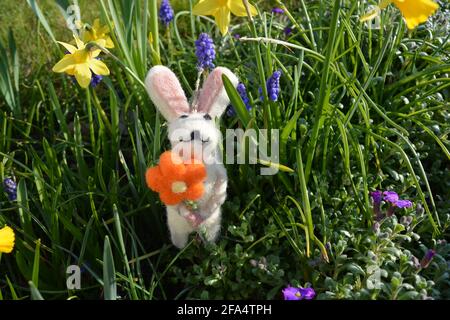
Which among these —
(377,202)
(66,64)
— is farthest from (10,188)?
(377,202)

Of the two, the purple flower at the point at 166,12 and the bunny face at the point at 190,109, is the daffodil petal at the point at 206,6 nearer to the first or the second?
the bunny face at the point at 190,109

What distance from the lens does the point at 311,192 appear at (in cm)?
162

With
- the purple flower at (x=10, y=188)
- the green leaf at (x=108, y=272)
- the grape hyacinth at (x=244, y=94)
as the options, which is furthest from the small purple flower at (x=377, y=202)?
the purple flower at (x=10, y=188)

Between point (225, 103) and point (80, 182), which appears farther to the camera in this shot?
point (80, 182)

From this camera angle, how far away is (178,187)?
135 centimetres

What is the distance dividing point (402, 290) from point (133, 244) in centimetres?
66

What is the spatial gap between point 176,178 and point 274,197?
420mm

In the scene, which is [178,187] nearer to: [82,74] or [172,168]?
[172,168]

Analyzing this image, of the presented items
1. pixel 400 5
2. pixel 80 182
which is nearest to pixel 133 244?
pixel 80 182

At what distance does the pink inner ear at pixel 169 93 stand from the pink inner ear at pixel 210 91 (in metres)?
0.05

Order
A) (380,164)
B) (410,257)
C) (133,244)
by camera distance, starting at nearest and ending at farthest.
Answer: (410,257)
(133,244)
(380,164)

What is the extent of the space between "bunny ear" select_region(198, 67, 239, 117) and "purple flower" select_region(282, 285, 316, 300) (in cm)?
46

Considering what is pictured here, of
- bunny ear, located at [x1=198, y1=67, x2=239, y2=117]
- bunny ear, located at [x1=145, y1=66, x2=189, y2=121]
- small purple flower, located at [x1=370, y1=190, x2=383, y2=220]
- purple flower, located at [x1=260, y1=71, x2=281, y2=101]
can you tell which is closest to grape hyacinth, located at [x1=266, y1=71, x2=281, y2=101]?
purple flower, located at [x1=260, y1=71, x2=281, y2=101]
